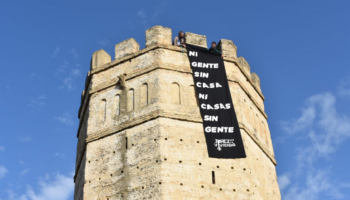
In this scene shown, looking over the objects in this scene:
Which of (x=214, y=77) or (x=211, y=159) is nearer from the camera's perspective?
(x=211, y=159)

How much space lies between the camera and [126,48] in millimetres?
17844

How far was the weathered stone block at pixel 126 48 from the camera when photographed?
58.2ft

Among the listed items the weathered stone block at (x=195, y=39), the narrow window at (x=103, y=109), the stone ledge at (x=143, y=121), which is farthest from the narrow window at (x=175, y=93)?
the narrow window at (x=103, y=109)

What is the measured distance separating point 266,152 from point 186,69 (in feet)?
12.2

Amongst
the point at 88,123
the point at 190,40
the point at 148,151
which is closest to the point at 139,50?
the point at 190,40

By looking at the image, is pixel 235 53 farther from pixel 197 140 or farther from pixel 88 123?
pixel 88 123

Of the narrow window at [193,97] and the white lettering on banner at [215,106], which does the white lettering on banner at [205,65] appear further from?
the white lettering on banner at [215,106]

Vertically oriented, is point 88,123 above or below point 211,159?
above

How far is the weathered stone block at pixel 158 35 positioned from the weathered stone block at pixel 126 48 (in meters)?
0.50

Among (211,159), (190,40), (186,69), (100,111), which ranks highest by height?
(190,40)

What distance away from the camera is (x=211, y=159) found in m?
15.2

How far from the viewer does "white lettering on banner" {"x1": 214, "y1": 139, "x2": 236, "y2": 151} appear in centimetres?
1553

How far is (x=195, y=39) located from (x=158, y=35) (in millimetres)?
1232

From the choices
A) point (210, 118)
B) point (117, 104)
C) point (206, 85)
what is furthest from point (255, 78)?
point (117, 104)
